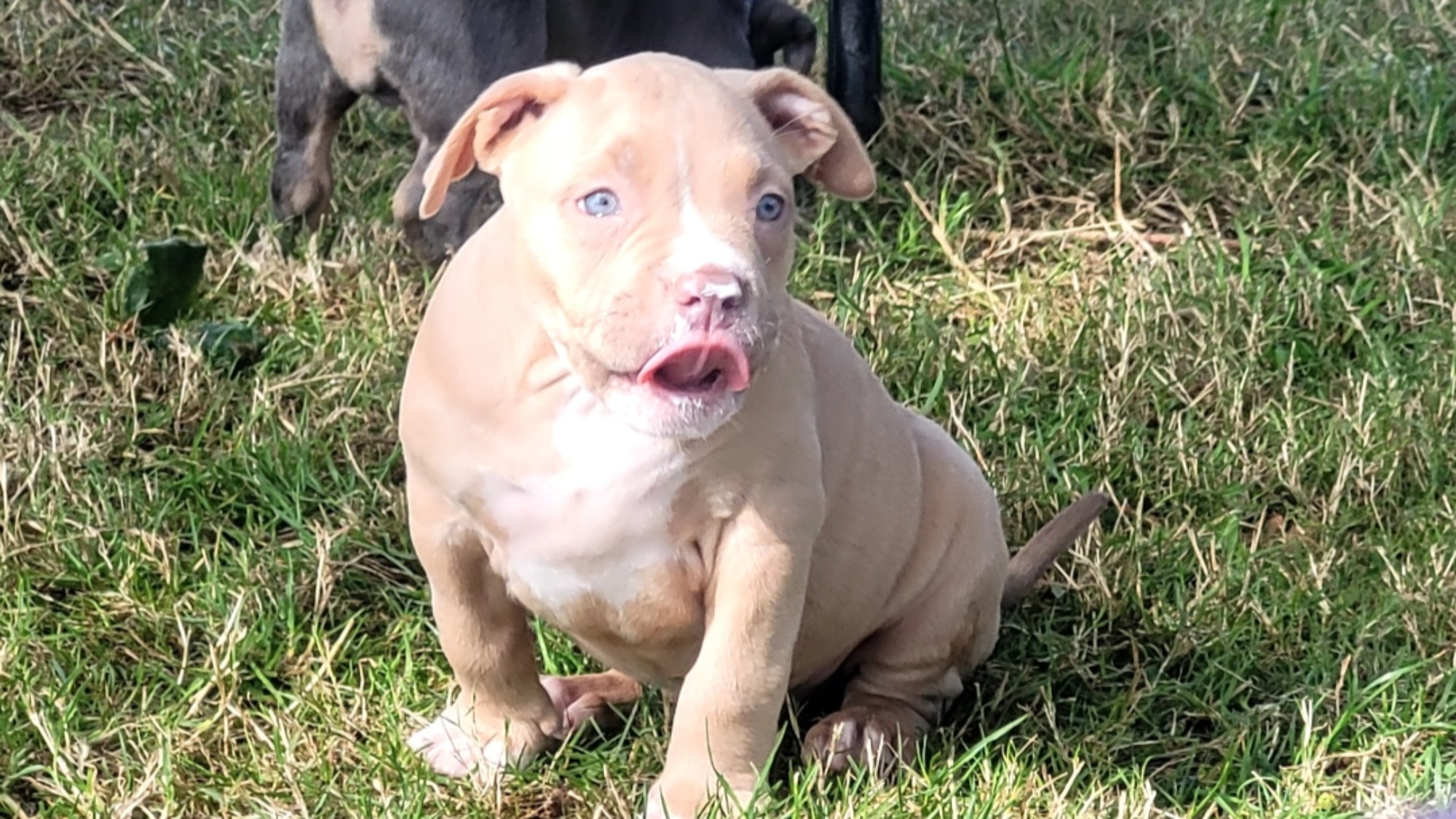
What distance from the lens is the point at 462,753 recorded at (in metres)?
2.84

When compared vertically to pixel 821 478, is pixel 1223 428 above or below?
below

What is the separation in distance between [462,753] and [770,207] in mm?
1071

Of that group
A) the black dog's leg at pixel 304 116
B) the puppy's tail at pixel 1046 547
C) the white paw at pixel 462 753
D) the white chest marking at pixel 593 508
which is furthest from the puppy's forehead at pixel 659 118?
the black dog's leg at pixel 304 116

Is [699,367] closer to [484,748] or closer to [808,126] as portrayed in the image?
[808,126]

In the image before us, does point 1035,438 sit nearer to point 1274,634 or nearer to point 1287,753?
point 1274,634

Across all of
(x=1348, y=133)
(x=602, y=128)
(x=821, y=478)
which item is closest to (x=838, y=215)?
(x=1348, y=133)

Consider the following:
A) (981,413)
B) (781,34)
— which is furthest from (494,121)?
(781,34)

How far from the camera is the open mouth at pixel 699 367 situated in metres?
2.14

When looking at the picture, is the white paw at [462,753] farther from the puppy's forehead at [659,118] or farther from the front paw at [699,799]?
the puppy's forehead at [659,118]

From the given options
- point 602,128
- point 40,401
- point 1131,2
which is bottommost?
point 1131,2

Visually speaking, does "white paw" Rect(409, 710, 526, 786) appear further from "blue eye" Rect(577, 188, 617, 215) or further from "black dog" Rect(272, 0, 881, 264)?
"black dog" Rect(272, 0, 881, 264)

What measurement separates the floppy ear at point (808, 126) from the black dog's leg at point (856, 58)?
2330mm

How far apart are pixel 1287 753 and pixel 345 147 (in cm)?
305

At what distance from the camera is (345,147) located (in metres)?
4.94
